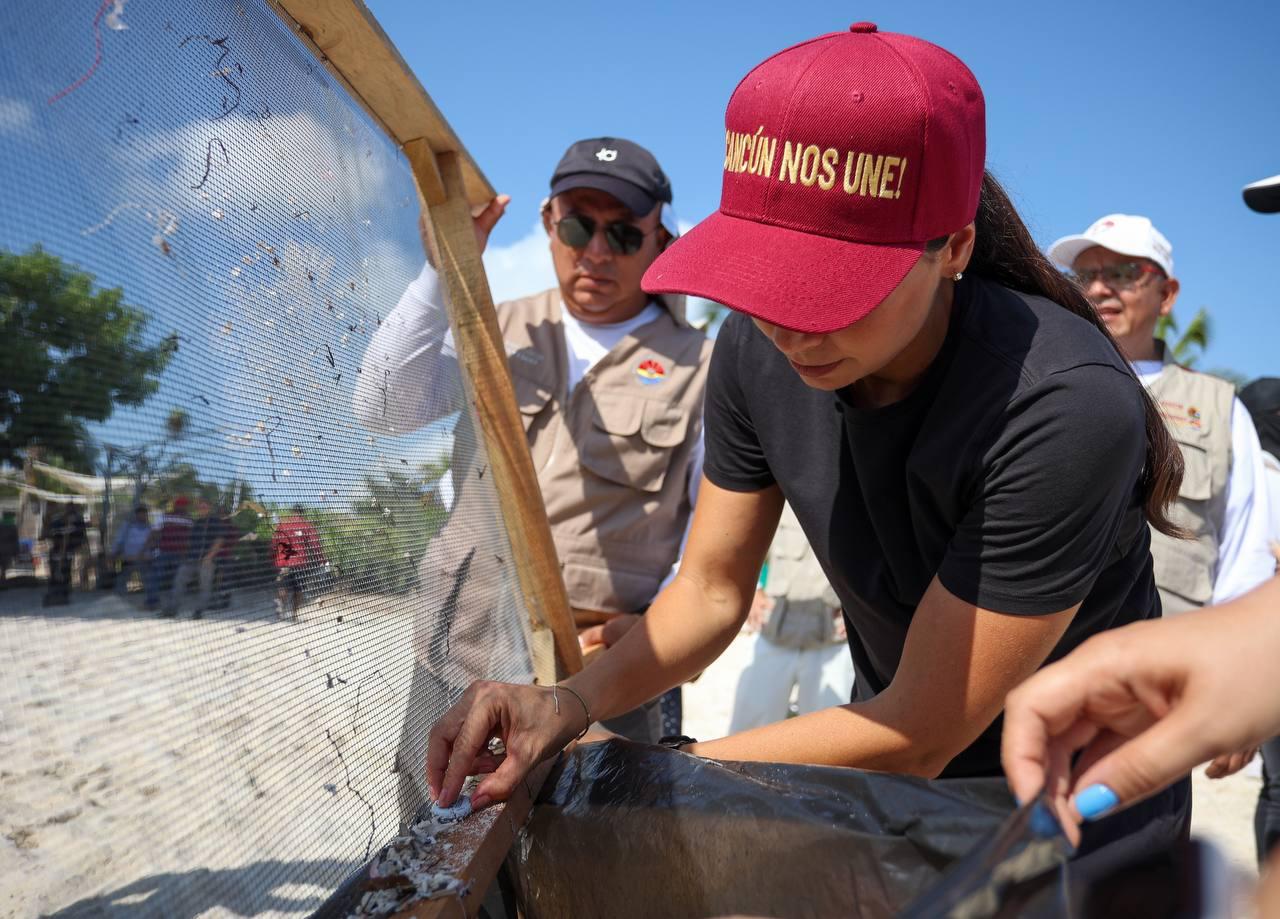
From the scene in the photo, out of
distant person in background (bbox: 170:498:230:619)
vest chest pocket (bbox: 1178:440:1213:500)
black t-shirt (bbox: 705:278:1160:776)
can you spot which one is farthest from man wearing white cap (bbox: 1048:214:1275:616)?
distant person in background (bbox: 170:498:230:619)

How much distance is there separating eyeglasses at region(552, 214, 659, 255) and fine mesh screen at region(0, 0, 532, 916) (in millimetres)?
1322

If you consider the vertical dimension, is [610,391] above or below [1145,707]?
above

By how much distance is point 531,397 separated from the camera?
9.78ft

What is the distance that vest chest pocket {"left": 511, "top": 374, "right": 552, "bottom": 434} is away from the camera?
297cm

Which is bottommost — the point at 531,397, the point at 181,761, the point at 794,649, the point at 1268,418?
the point at 794,649

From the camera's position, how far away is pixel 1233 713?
815 millimetres

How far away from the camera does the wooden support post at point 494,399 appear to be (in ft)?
6.77

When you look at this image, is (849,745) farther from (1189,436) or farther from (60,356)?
(1189,436)

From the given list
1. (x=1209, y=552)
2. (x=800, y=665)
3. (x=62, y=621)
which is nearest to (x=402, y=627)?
(x=62, y=621)

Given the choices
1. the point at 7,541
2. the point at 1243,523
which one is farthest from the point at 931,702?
the point at 1243,523

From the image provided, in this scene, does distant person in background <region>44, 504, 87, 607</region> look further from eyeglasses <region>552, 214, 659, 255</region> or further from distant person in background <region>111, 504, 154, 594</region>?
eyeglasses <region>552, 214, 659, 255</region>

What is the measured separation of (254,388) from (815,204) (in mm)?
711

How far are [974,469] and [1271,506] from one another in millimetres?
2680

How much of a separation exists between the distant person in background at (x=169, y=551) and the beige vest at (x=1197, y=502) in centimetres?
306
